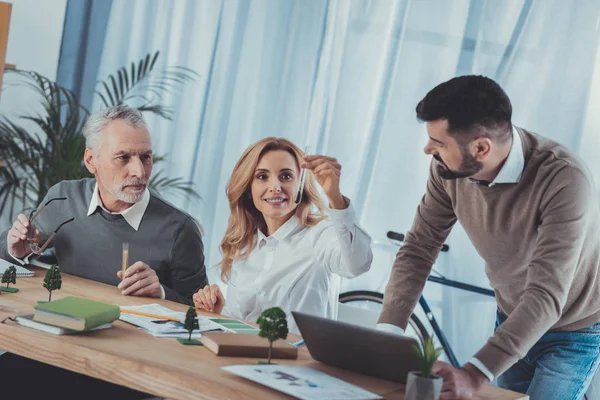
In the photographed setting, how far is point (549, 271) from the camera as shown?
1.66 metres

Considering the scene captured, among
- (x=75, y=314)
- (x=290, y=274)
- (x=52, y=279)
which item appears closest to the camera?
(x=75, y=314)

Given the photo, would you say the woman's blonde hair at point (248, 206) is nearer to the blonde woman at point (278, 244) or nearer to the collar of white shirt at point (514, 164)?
the blonde woman at point (278, 244)

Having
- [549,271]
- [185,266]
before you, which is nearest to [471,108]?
[549,271]

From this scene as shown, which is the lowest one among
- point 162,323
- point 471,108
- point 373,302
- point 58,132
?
point 373,302

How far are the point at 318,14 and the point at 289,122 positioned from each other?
56 cm

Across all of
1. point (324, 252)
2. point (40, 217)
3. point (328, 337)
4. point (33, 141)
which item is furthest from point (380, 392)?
point (33, 141)

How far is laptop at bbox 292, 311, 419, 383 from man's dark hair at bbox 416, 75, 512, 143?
573mm

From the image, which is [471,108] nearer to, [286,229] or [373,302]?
[286,229]

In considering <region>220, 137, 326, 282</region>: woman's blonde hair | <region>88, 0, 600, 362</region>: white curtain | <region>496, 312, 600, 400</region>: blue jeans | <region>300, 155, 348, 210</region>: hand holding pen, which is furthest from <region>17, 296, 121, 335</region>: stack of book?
<region>88, 0, 600, 362</region>: white curtain

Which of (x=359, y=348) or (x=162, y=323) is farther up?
(x=359, y=348)

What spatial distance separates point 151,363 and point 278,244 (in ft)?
3.49

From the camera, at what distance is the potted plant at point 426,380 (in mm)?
1307

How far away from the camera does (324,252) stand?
7.93 feet

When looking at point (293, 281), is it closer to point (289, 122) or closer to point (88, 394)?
point (88, 394)
